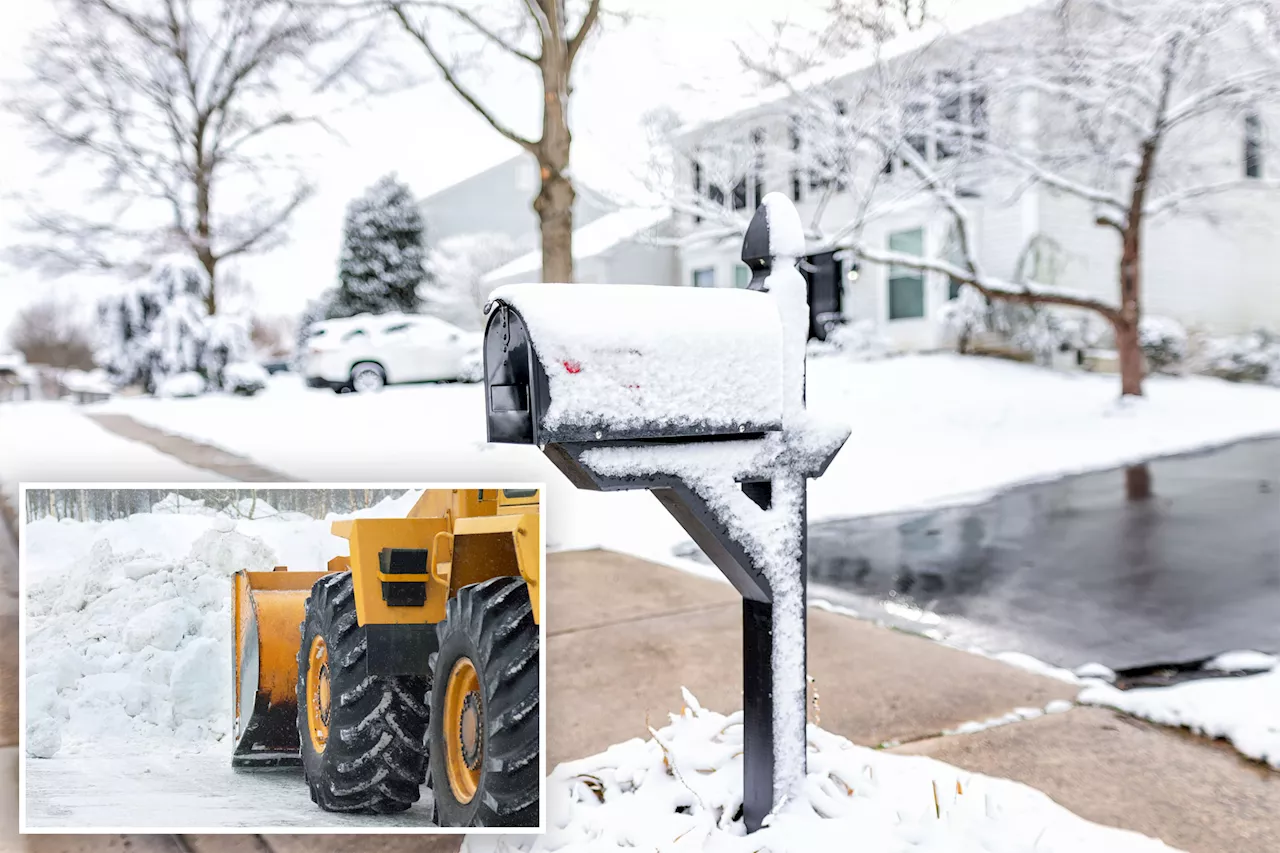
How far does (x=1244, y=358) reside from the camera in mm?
9922

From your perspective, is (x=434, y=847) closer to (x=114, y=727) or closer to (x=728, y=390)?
(x=114, y=727)

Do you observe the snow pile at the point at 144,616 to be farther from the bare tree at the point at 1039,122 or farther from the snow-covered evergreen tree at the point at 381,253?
the bare tree at the point at 1039,122

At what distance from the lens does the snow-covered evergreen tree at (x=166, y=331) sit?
4082 millimetres

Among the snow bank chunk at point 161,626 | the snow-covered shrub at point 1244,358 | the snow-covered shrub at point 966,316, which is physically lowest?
the snow bank chunk at point 161,626

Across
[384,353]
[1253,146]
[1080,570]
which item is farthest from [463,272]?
[1253,146]

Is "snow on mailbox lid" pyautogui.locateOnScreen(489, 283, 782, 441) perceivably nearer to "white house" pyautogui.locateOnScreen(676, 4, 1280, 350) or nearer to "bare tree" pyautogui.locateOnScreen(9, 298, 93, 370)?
"bare tree" pyautogui.locateOnScreen(9, 298, 93, 370)

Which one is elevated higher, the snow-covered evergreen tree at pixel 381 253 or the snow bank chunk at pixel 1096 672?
the snow-covered evergreen tree at pixel 381 253

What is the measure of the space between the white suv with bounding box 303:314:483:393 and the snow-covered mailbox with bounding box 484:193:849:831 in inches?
123

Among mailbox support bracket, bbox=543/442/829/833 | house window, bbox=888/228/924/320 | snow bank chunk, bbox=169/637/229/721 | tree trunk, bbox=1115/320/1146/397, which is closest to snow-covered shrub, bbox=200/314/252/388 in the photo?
snow bank chunk, bbox=169/637/229/721

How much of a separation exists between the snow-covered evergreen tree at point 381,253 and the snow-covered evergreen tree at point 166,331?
1.90ft

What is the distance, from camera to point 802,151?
6758mm

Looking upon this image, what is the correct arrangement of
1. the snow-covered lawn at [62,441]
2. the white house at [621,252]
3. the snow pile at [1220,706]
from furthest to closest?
the white house at [621,252] < the snow-covered lawn at [62,441] < the snow pile at [1220,706]

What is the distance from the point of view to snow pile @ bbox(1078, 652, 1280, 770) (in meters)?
1.92

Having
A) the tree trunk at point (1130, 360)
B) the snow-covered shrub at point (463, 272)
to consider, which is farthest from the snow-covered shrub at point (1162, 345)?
the snow-covered shrub at point (463, 272)
